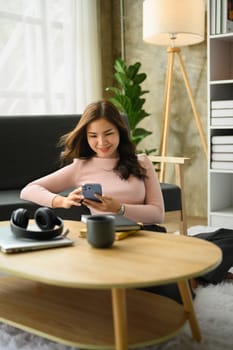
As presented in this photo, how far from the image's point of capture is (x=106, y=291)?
1729 mm

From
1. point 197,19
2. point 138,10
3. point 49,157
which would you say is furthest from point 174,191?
point 138,10

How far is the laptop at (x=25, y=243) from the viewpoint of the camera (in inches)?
57.3

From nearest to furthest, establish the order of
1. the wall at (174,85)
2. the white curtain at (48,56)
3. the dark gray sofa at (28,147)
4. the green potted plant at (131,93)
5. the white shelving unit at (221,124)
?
the dark gray sofa at (28,147)
the white shelving unit at (221,124)
the white curtain at (48,56)
the green potted plant at (131,93)
the wall at (174,85)

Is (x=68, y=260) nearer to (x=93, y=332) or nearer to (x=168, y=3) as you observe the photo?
(x=93, y=332)

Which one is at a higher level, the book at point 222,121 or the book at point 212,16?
the book at point 212,16

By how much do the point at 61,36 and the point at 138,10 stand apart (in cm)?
74

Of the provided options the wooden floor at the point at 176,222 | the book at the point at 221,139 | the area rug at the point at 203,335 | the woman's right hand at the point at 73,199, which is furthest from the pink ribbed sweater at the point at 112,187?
the wooden floor at the point at 176,222

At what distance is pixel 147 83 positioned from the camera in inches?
165

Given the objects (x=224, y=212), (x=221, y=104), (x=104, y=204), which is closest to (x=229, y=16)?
(x=221, y=104)

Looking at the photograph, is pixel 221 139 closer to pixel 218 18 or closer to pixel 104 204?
pixel 218 18

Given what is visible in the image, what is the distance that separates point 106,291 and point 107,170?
0.57 m

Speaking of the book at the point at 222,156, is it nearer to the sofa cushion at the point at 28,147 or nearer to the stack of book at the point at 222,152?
the stack of book at the point at 222,152

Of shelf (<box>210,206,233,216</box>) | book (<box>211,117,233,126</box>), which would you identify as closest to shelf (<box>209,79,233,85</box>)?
book (<box>211,117,233,126</box>)

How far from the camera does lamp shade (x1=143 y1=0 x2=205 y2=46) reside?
3262mm
